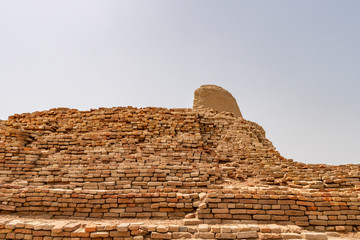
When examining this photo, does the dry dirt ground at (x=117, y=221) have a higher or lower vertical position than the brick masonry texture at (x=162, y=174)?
lower

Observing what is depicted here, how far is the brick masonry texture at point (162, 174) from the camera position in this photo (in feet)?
13.8

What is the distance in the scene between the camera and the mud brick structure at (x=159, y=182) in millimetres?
3916

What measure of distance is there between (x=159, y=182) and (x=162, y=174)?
203 millimetres

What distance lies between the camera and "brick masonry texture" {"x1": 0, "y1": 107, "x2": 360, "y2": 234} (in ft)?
13.8

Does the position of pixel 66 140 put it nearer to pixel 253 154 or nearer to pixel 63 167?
pixel 63 167

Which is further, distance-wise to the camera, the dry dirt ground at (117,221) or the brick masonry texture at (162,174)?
the brick masonry texture at (162,174)

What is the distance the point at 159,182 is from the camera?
4.91 metres

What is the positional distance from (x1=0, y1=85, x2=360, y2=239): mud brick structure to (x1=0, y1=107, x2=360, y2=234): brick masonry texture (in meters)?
0.02

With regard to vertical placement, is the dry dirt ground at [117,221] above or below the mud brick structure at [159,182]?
below

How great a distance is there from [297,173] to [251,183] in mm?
1152

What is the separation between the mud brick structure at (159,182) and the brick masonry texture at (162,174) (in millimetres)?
20

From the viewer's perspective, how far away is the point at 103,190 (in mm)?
4586

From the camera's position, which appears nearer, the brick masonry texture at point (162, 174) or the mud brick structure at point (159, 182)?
the mud brick structure at point (159, 182)

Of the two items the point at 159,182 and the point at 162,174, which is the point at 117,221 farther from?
the point at 162,174
